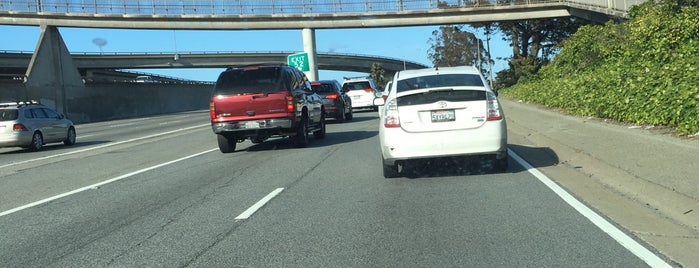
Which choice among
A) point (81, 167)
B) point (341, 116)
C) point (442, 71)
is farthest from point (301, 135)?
point (341, 116)

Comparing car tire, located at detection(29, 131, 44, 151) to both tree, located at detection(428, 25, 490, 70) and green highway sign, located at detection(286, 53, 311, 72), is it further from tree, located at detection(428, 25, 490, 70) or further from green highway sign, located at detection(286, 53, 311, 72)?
tree, located at detection(428, 25, 490, 70)

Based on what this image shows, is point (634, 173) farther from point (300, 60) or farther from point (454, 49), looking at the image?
point (454, 49)

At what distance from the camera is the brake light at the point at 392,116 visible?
399 inches

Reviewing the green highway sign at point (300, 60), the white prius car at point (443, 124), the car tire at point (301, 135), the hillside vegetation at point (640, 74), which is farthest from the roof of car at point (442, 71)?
Answer: the green highway sign at point (300, 60)

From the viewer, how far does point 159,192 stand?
34.3 ft

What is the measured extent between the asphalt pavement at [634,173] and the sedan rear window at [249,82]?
5696 millimetres

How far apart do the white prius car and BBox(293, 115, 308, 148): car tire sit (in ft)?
20.7

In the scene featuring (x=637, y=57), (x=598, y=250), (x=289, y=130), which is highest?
(x=637, y=57)

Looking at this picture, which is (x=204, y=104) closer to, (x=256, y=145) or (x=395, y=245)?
(x=256, y=145)

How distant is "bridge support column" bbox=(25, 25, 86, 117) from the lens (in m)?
48.8

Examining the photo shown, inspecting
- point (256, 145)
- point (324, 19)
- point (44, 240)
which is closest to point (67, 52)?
point (324, 19)

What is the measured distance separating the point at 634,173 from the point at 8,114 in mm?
18046

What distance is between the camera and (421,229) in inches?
279

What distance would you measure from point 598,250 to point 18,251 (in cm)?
571
